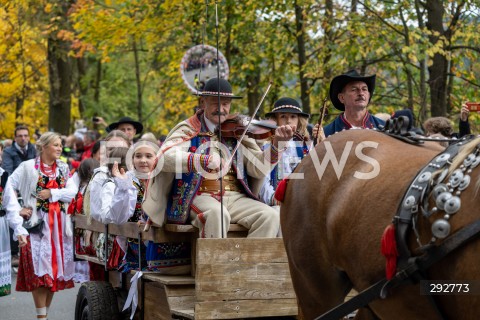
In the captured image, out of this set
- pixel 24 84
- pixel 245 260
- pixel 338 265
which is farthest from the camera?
pixel 24 84

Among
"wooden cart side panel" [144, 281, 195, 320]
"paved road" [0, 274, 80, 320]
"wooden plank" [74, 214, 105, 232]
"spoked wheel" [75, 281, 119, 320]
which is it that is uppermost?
"wooden plank" [74, 214, 105, 232]

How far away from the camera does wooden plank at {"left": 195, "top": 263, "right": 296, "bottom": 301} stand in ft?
18.2

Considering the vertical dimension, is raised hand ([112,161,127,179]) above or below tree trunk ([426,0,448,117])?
below

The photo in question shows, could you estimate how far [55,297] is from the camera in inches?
452

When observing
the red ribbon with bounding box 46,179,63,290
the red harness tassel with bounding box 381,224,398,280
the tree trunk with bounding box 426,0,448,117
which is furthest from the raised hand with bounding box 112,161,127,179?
the tree trunk with bounding box 426,0,448,117

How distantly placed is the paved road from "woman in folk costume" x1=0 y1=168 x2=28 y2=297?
4.79ft

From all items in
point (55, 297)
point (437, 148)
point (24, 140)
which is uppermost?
point (437, 148)

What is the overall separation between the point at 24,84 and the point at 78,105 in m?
4.19

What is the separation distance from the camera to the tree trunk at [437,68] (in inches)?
502

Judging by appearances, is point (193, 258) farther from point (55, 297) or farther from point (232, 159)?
point (55, 297)

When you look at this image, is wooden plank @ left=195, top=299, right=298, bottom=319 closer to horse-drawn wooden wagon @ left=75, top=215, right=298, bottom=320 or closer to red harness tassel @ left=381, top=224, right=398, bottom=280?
horse-drawn wooden wagon @ left=75, top=215, right=298, bottom=320

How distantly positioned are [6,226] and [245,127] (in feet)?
10.1

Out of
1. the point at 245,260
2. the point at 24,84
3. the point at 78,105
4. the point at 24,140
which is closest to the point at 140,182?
the point at 245,260

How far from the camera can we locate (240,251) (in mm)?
5621
